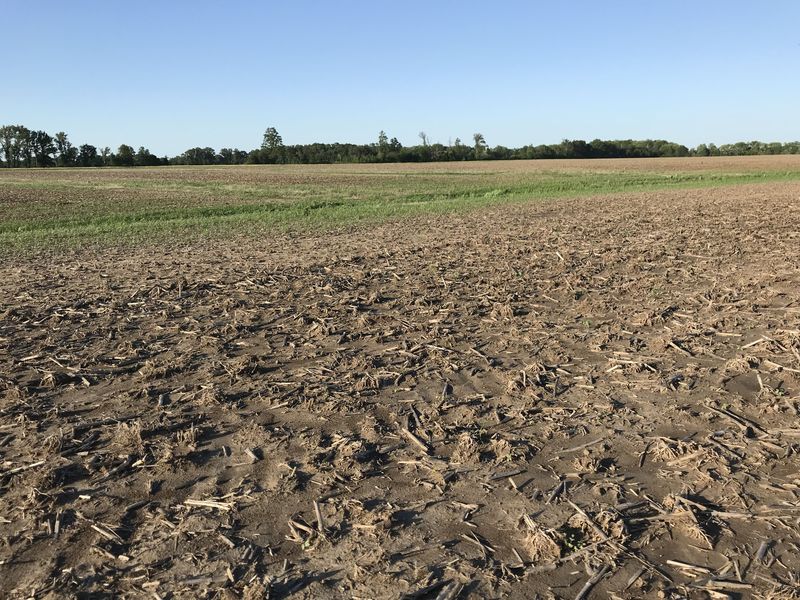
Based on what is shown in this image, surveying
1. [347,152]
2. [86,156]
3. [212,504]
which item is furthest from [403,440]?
[86,156]

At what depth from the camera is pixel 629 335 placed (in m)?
6.80

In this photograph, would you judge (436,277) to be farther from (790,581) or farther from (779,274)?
(790,581)

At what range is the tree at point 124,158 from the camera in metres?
108

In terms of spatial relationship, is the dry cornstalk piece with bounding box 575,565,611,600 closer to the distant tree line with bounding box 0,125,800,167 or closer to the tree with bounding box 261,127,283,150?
the distant tree line with bounding box 0,125,800,167

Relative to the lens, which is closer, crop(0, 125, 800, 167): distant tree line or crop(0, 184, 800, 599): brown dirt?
crop(0, 184, 800, 599): brown dirt

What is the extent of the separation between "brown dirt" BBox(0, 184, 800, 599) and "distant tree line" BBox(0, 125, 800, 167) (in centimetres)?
9254

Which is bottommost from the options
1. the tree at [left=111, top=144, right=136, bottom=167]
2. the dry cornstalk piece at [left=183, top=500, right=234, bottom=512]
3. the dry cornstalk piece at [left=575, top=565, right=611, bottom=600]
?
the dry cornstalk piece at [left=575, top=565, right=611, bottom=600]

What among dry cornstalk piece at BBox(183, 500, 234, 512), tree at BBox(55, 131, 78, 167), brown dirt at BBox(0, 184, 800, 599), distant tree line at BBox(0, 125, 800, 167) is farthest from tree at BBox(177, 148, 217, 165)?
dry cornstalk piece at BBox(183, 500, 234, 512)

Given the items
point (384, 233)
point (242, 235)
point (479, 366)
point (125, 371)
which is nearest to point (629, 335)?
point (479, 366)

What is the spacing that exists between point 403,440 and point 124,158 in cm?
11798

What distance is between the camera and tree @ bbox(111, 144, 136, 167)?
108250 mm

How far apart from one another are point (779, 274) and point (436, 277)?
5.45 metres

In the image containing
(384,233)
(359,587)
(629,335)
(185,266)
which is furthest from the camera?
(384,233)

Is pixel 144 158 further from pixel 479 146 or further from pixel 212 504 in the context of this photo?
pixel 212 504
